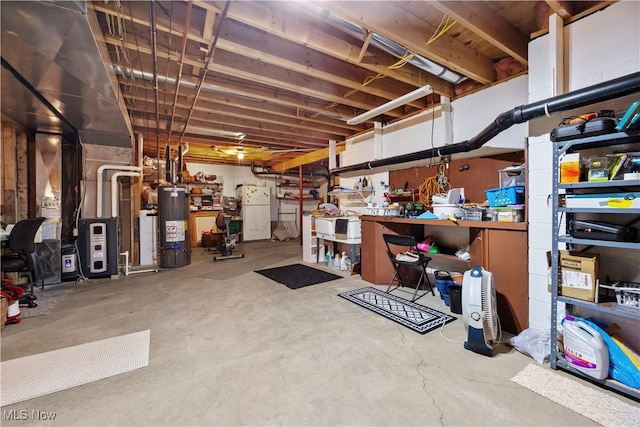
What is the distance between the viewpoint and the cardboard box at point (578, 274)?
5.61ft

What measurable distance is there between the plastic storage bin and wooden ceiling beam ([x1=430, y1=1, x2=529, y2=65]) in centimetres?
133

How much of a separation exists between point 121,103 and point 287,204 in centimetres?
639

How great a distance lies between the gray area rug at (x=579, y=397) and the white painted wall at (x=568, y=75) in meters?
0.57

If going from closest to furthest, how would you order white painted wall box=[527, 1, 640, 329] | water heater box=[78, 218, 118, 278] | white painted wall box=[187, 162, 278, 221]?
white painted wall box=[527, 1, 640, 329] → water heater box=[78, 218, 118, 278] → white painted wall box=[187, 162, 278, 221]

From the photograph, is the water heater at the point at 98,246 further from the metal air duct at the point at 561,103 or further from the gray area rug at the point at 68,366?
the metal air duct at the point at 561,103

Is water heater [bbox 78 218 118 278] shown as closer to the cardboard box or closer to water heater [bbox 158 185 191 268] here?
water heater [bbox 158 185 191 268]

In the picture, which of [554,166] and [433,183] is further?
[433,183]

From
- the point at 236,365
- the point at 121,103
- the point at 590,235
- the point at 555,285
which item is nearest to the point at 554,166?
the point at 590,235

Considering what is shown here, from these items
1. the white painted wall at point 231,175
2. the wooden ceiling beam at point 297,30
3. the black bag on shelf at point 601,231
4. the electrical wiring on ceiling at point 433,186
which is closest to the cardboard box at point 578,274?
the black bag on shelf at point 601,231

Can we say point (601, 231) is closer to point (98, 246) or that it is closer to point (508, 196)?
point (508, 196)

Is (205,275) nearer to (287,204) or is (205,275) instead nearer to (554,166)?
(554,166)

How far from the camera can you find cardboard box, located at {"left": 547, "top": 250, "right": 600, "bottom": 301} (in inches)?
67.3

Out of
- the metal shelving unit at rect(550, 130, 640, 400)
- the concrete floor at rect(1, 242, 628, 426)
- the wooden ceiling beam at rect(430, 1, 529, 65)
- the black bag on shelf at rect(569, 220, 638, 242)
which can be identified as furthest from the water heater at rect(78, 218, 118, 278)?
the black bag on shelf at rect(569, 220, 638, 242)

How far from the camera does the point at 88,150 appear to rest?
4305 millimetres
